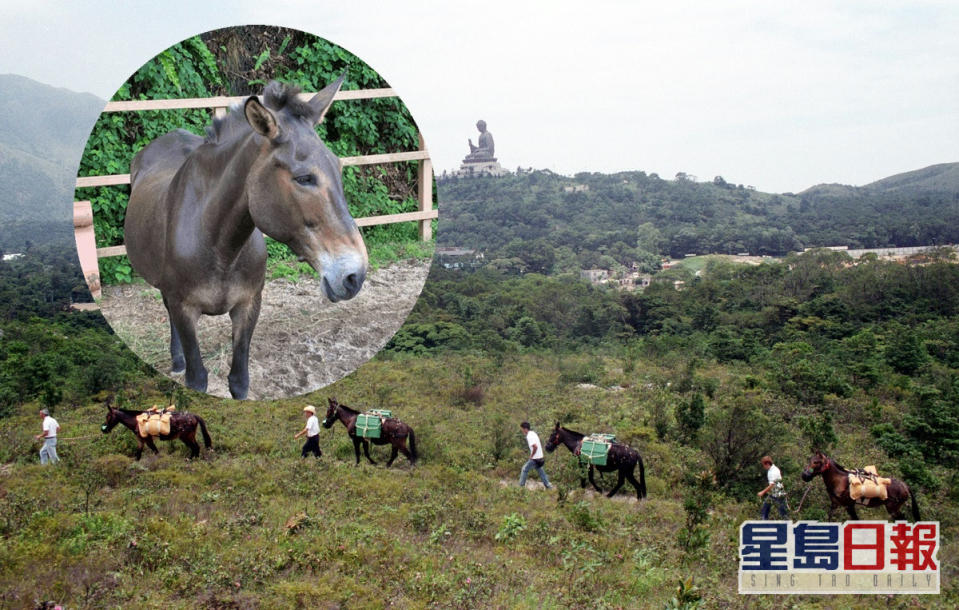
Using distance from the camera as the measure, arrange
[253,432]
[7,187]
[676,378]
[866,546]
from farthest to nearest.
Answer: [7,187], [676,378], [253,432], [866,546]

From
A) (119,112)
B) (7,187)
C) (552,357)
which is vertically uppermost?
(7,187)

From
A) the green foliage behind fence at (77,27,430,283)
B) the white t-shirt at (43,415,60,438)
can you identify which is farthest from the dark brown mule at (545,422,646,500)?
the white t-shirt at (43,415,60,438)

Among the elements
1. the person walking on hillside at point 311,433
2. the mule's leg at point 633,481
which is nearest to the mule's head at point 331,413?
the person walking on hillside at point 311,433

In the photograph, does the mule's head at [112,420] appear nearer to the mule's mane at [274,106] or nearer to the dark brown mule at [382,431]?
the dark brown mule at [382,431]

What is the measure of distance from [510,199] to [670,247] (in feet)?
43.1

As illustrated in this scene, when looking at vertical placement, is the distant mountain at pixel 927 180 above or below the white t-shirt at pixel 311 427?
above

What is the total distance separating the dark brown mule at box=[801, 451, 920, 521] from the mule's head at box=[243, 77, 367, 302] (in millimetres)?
5917

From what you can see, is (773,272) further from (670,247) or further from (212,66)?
(212,66)

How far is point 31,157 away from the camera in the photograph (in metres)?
65.3

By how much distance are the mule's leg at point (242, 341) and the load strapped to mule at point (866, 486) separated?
6000mm

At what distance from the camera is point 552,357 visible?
57.8ft

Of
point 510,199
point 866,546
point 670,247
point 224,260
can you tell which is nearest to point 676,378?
point 866,546

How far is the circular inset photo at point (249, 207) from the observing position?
8.66 feet

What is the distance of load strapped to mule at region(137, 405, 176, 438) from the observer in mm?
7473
